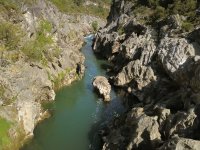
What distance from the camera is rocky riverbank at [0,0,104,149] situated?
51.0 m

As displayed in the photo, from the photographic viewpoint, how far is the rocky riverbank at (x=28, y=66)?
5097 cm

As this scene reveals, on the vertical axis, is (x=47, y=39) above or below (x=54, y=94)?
above

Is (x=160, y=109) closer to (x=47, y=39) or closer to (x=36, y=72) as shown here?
(x=36, y=72)

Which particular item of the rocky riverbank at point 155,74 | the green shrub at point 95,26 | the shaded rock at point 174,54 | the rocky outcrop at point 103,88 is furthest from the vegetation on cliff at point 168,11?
the green shrub at point 95,26

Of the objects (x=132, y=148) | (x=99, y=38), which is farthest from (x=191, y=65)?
(x=99, y=38)

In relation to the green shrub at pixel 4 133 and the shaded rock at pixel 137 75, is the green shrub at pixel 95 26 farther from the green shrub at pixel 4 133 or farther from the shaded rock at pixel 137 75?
the green shrub at pixel 4 133

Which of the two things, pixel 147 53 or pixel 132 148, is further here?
pixel 147 53

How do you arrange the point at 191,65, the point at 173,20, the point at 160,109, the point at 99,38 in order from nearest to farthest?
the point at 160,109, the point at 191,65, the point at 173,20, the point at 99,38

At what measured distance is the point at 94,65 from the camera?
316 feet

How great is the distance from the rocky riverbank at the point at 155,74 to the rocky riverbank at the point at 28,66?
9.77 meters

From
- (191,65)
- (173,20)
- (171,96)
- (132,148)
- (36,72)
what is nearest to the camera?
(132,148)

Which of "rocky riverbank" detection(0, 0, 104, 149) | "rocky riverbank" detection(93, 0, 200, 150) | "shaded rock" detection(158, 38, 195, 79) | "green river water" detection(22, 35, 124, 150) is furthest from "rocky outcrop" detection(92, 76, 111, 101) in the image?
"shaded rock" detection(158, 38, 195, 79)

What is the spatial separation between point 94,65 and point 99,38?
956 inches

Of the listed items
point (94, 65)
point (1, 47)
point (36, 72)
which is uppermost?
point (1, 47)
